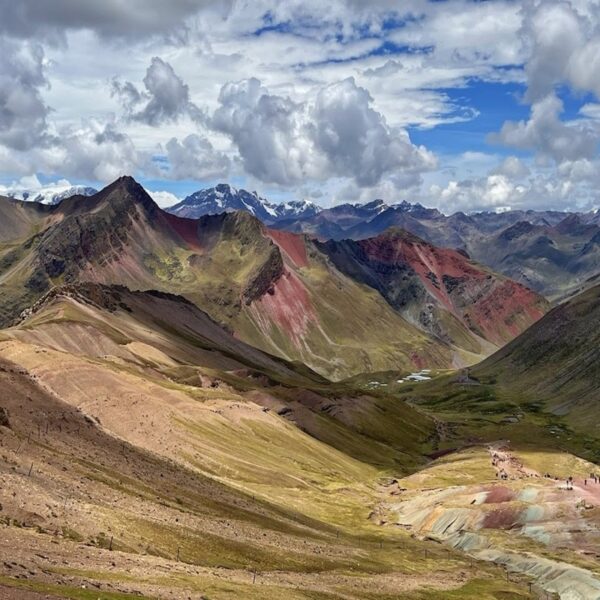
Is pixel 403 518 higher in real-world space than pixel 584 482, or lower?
lower

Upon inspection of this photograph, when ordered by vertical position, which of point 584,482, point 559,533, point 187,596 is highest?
point 584,482

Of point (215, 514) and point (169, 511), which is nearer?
point (169, 511)

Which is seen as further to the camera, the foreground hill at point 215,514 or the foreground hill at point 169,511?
the foreground hill at point 215,514

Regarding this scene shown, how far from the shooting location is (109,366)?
631 feet

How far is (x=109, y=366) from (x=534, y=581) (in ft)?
396

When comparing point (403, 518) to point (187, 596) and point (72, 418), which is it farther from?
point (187, 596)

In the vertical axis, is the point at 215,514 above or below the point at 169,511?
above

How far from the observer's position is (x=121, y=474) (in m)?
100

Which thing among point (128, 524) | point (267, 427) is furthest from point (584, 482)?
point (128, 524)

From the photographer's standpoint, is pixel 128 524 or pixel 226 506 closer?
pixel 128 524

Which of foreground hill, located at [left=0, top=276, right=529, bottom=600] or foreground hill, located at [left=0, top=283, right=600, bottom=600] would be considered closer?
foreground hill, located at [left=0, top=276, right=529, bottom=600]

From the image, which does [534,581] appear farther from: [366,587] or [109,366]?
[109,366]

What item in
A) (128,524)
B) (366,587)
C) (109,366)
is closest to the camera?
(128,524)

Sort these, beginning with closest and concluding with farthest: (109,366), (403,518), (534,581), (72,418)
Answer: (534,581), (72,418), (403,518), (109,366)
